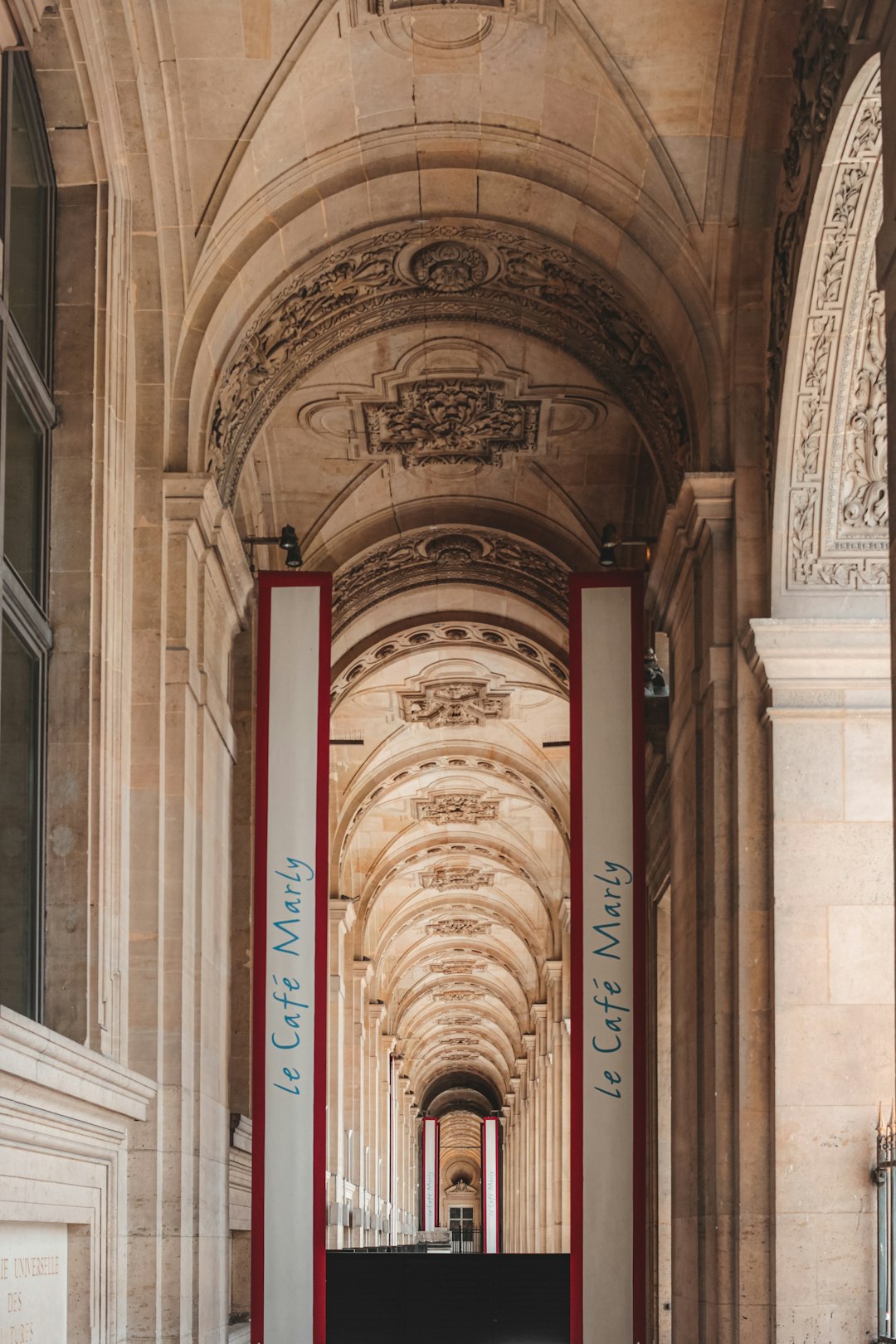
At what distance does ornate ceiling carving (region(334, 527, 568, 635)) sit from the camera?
2039cm

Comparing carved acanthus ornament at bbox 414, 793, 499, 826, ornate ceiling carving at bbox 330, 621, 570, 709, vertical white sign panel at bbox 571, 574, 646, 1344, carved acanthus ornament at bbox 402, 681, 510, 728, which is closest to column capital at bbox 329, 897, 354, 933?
carved acanthus ornament at bbox 414, 793, 499, 826

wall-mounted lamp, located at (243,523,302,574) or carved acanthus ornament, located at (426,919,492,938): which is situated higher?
wall-mounted lamp, located at (243,523,302,574)

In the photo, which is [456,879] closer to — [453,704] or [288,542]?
[453,704]

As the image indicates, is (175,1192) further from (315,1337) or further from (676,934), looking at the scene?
(676,934)

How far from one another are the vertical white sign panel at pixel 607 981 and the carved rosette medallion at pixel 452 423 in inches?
137

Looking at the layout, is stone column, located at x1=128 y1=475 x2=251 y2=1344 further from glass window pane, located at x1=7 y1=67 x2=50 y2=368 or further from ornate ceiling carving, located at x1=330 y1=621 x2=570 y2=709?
ornate ceiling carving, located at x1=330 y1=621 x2=570 y2=709

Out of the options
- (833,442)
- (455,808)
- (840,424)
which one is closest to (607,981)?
(833,442)

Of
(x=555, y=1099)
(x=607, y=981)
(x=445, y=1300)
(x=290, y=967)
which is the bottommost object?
(x=445, y=1300)

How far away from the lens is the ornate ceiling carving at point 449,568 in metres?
20.4

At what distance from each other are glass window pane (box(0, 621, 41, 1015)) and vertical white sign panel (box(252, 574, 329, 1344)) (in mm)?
4474

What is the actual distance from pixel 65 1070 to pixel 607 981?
6461 mm

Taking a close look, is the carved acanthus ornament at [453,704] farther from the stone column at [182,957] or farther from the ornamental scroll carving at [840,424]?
the ornamental scroll carving at [840,424]

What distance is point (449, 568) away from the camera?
21.5 m

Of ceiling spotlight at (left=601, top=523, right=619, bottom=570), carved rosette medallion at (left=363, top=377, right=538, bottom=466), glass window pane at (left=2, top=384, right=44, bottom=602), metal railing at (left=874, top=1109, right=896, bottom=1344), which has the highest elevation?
carved rosette medallion at (left=363, top=377, right=538, bottom=466)
